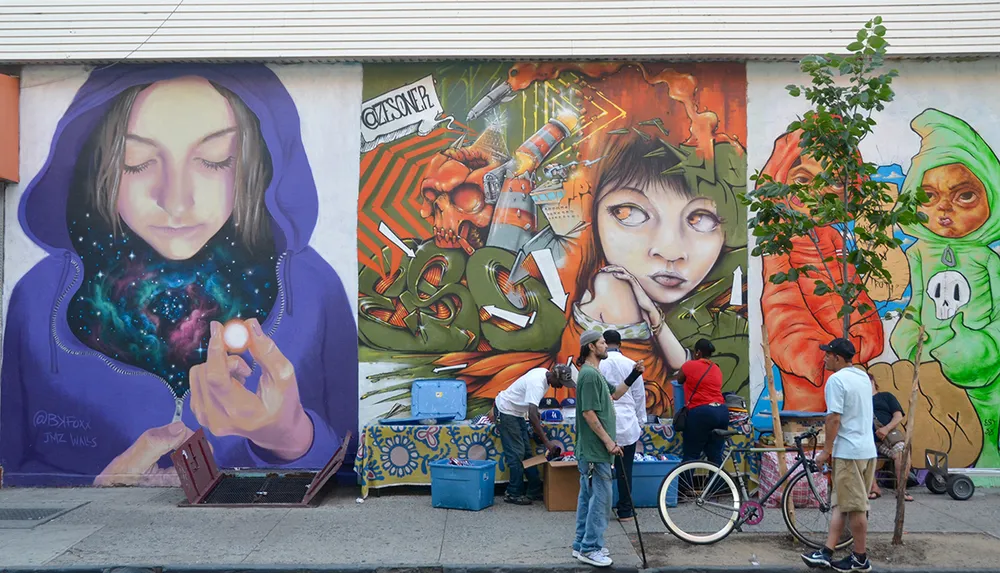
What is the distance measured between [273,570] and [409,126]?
6.04 m

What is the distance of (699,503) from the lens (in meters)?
8.34

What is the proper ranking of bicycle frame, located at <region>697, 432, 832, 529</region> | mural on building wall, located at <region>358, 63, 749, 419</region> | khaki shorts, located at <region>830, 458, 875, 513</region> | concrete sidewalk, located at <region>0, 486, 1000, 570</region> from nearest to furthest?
khaki shorts, located at <region>830, 458, 875, 513</region>, concrete sidewalk, located at <region>0, 486, 1000, 570</region>, bicycle frame, located at <region>697, 432, 832, 529</region>, mural on building wall, located at <region>358, 63, 749, 419</region>

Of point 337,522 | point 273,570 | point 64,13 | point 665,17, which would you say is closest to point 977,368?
point 665,17

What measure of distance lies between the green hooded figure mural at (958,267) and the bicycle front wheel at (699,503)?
4.33m

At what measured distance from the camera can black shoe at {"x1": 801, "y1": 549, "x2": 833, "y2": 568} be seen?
7551 mm

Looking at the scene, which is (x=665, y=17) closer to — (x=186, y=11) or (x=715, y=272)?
(x=715, y=272)

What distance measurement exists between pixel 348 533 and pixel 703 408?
404 centimetres

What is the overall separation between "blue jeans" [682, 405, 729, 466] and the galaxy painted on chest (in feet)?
17.9

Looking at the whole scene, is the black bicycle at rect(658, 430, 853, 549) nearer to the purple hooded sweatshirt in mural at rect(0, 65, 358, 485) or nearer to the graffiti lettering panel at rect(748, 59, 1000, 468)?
the graffiti lettering panel at rect(748, 59, 1000, 468)

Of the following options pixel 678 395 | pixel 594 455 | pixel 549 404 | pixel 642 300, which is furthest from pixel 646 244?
pixel 594 455

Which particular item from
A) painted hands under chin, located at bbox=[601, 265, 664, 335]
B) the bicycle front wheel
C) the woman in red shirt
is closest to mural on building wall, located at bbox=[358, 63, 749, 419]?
painted hands under chin, located at bbox=[601, 265, 664, 335]

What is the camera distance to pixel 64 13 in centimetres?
1124

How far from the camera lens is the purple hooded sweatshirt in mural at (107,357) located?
11227 mm

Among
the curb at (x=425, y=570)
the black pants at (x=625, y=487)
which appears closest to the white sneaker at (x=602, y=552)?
the curb at (x=425, y=570)
